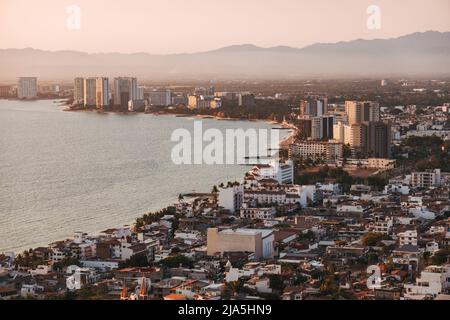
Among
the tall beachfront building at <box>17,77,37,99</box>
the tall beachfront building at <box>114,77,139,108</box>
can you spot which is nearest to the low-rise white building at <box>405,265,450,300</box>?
the tall beachfront building at <box>17,77,37,99</box>

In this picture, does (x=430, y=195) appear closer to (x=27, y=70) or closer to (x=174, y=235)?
(x=174, y=235)

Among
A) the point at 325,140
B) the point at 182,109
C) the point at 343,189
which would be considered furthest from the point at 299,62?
the point at 182,109

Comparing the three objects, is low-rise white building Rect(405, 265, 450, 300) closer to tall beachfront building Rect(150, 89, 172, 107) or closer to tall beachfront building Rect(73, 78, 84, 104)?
tall beachfront building Rect(73, 78, 84, 104)

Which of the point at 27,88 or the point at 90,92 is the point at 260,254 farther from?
the point at 90,92

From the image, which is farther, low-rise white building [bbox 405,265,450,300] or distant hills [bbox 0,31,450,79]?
distant hills [bbox 0,31,450,79]

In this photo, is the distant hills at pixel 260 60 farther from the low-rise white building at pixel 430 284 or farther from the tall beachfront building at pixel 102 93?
the low-rise white building at pixel 430 284
